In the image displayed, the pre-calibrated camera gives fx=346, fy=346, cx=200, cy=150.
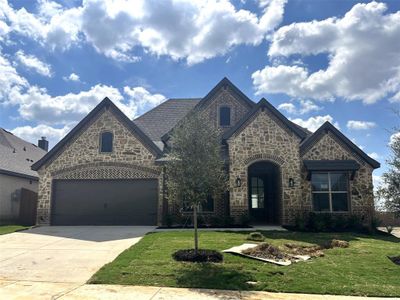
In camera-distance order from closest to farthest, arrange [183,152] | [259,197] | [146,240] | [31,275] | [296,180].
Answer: [31,275] → [183,152] → [146,240] → [296,180] → [259,197]

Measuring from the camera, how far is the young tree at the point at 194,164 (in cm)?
946

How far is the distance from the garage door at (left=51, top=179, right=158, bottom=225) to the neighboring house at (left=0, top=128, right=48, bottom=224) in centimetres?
415

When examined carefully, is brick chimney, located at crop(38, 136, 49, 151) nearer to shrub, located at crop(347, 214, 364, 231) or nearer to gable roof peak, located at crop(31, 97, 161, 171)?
gable roof peak, located at crop(31, 97, 161, 171)

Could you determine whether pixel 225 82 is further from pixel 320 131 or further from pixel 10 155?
pixel 10 155

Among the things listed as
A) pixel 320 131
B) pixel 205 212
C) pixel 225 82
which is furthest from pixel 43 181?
pixel 320 131

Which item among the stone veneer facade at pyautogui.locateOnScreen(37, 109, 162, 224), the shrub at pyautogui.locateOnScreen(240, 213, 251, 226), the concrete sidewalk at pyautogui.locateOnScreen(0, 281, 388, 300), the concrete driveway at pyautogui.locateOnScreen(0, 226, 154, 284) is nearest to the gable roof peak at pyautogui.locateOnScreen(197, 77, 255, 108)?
the stone veneer facade at pyautogui.locateOnScreen(37, 109, 162, 224)

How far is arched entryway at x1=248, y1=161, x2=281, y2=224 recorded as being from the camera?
18.8m

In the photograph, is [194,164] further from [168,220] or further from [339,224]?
[339,224]

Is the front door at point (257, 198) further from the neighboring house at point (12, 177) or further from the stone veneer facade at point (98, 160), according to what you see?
the neighboring house at point (12, 177)

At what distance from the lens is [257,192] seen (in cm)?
2008

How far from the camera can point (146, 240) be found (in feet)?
39.2

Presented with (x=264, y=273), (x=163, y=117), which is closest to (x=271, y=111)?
(x=163, y=117)

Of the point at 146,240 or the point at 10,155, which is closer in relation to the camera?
the point at 146,240

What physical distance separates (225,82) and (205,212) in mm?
7872
